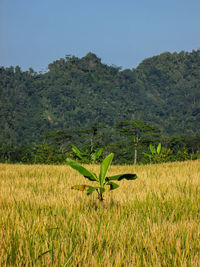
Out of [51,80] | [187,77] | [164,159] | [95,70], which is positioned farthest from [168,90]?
[164,159]

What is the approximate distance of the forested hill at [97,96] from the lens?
113 m

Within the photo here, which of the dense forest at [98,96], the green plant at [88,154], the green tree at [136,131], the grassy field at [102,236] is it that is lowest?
the grassy field at [102,236]

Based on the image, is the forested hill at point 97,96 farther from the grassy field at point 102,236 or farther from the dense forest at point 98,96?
the grassy field at point 102,236

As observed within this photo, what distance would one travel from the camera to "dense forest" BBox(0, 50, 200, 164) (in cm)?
11150

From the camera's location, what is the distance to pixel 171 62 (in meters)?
175

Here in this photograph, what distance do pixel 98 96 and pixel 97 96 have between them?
0.64 m

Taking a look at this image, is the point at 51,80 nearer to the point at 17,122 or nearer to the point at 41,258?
the point at 17,122

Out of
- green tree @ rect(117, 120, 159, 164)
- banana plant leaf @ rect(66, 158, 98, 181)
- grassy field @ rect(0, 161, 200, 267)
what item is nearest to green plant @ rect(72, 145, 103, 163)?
grassy field @ rect(0, 161, 200, 267)

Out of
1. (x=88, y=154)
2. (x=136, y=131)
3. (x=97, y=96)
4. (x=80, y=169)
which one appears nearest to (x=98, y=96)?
(x=97, y=96)

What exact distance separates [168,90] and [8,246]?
169 metres

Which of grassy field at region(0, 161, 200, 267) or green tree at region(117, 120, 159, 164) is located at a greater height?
green tree at region(117, 120, 159, 164)

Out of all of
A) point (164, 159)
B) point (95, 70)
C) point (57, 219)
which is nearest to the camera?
point (57, 219)

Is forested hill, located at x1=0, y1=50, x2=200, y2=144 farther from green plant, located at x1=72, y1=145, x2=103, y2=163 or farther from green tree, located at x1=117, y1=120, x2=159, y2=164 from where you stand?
green plant, located at x1=72, y1=145, x2=103, y2=163

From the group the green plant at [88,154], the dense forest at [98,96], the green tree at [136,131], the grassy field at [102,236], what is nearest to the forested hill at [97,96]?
the dense forest at [98,96]
